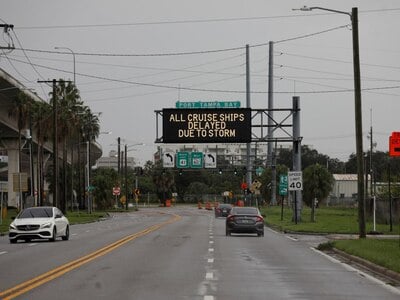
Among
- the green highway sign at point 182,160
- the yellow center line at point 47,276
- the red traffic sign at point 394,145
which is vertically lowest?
the yellow center line at point 47,276

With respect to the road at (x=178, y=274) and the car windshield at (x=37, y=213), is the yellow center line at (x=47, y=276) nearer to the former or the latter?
the road at (x=178, y=274)

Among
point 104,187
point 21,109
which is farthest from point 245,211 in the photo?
point 104,187

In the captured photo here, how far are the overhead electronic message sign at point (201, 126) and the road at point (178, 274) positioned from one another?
19673 mm

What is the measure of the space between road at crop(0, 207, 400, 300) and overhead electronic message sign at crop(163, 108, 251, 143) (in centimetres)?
1967

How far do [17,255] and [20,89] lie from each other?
46.6 m

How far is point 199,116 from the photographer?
1885 inches

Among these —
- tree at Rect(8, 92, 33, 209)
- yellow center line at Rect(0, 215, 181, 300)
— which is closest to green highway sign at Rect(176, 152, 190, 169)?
tree at Rect(8, 92, 33, 209)

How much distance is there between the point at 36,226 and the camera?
32.4 m

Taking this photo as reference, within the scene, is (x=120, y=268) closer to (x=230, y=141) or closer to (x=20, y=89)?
(x=230, y=141)

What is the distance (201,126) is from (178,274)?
2998cm

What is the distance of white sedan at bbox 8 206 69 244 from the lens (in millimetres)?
32281

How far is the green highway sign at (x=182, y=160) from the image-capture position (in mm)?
85131

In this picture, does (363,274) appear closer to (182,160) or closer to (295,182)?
(295,182)

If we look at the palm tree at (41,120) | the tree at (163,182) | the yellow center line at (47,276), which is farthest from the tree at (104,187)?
the yellow center line at (47,276)
